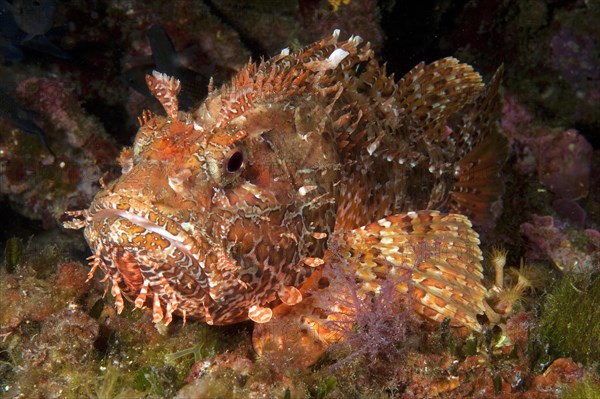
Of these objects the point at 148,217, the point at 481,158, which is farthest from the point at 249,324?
the point at 481,158

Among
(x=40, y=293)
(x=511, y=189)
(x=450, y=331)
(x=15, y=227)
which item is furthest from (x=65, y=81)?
(x=511, y=189)

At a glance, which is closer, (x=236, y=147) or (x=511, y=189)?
(x=236, y=147)

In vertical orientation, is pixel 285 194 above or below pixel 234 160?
below

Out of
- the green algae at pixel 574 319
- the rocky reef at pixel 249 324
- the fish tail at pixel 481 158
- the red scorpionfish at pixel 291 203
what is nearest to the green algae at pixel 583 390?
the rocky reef at pixel 249 324

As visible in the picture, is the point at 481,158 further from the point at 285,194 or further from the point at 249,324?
the point at 249,324

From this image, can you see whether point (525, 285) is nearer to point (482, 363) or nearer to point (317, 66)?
point (482, 363)

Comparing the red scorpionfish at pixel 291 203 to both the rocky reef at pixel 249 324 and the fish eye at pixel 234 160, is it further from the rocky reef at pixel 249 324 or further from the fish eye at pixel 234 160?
the rocky reef at pixel 249 324
